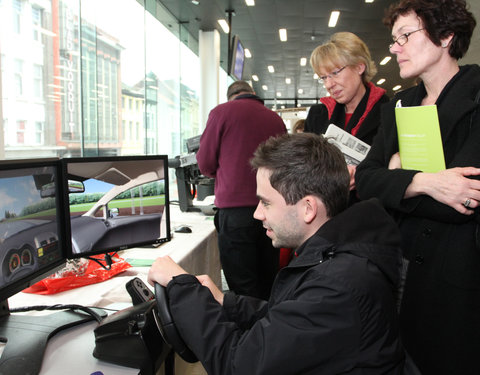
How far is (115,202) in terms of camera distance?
4.79ft

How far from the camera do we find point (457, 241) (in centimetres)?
116

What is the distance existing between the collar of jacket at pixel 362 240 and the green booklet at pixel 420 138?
48 cm

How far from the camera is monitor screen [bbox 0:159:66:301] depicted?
3.31ft

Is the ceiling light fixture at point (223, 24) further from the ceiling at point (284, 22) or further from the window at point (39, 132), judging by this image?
the window at point (39, 132)

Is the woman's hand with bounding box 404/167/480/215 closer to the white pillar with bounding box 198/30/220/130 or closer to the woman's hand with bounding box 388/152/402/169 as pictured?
the woman's hand with bounding box 388/152/402/169

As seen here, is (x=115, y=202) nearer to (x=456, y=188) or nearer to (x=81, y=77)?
(x=456, y=188)

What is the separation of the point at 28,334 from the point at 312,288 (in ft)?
2.58

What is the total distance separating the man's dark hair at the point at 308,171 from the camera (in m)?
0.97

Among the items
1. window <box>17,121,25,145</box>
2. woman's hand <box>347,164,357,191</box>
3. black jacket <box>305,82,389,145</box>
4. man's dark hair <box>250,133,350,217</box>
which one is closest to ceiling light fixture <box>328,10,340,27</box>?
window <box>17,121,25,145</box>

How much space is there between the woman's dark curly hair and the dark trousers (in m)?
1.45

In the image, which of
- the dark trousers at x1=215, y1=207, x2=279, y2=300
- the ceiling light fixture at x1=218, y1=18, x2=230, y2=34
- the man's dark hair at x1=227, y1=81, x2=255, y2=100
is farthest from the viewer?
the ceiling light fixture at x1=218, y1=18, x2=230, y2=34

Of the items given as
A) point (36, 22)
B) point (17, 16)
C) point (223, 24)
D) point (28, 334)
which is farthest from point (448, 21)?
point (223, 24)

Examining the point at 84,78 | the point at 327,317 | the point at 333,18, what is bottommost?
the point at 327,317

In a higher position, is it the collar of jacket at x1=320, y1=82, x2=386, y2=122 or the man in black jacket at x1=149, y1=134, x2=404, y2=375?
the collar of jacket at x1=320, y1=82, x2=386, y2=122
